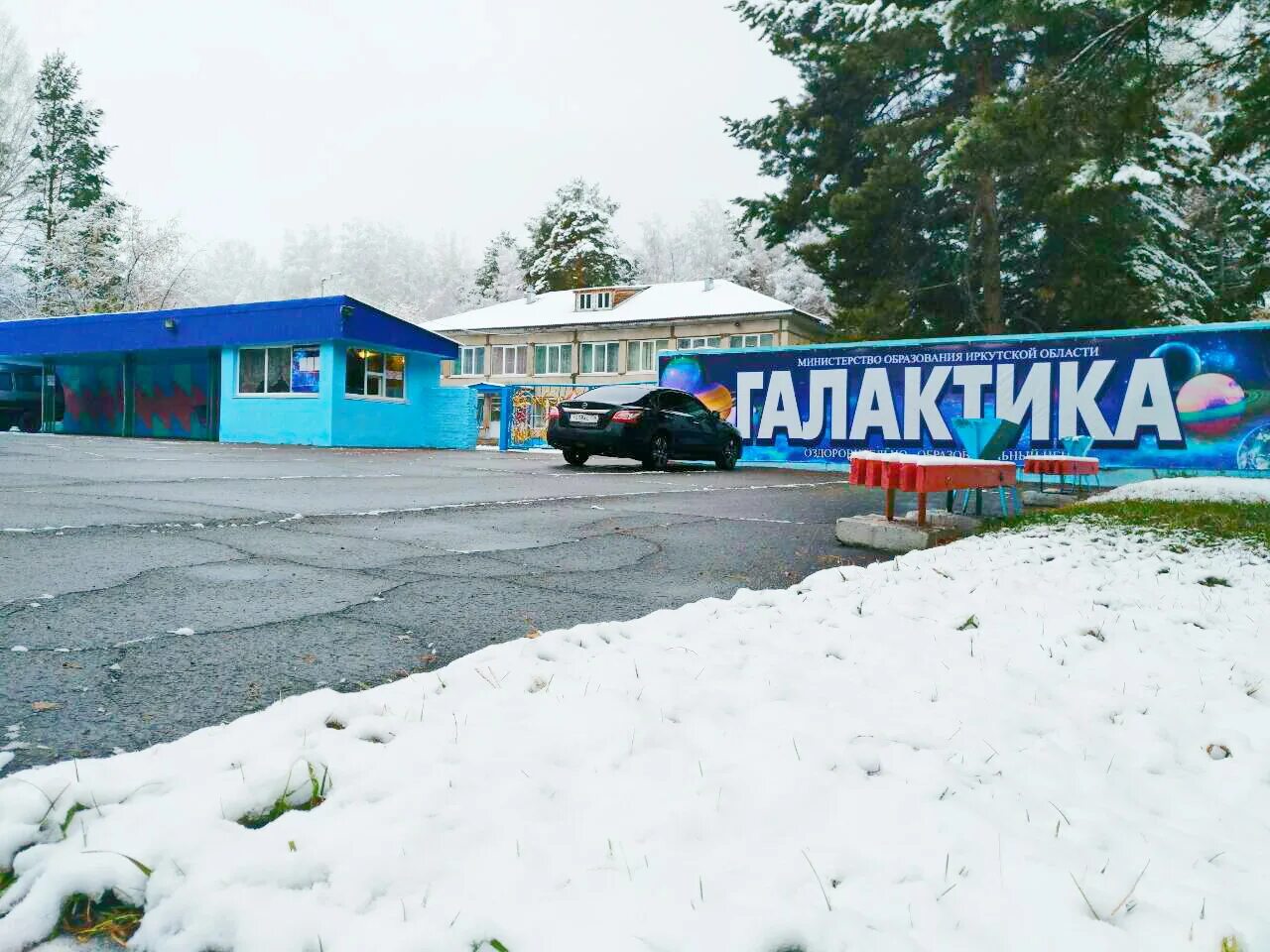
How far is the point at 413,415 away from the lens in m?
25.3

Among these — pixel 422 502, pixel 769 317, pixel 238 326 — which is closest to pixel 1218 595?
pixel 422 502

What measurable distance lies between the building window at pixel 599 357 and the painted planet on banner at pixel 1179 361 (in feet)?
95.0

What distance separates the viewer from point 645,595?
4.17 m

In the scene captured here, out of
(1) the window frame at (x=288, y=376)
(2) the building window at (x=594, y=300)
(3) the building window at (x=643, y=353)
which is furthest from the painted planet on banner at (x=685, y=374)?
(2) the building window at (x=594, y=300)

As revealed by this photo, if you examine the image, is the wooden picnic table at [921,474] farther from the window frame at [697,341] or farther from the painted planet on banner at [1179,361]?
the window frame at [697,341]

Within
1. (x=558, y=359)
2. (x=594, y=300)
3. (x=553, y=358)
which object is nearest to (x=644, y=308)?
(x=594, y=300)

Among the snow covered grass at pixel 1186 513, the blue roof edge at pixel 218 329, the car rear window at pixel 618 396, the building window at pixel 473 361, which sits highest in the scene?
the building window at pixel 473 361

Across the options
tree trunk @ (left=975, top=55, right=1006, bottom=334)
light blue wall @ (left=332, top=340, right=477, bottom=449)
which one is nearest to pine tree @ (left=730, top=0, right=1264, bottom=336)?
tree trunk @ (left=975, top=55, right=1006, bottom=334)

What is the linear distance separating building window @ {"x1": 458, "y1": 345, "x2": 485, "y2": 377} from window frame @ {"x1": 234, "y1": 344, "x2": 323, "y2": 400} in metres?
20.8

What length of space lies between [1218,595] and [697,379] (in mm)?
15326

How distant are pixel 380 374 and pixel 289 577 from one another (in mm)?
21234

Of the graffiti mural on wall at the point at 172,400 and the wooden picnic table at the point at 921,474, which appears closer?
the wooden picnic table at the point at 921,474

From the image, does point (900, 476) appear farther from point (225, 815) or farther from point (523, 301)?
point (523, 301)

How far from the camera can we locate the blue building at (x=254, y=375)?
22.5 meters
